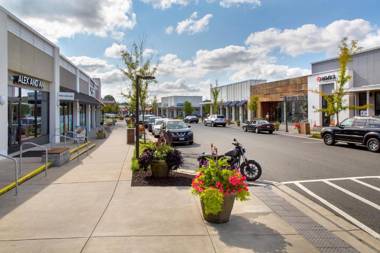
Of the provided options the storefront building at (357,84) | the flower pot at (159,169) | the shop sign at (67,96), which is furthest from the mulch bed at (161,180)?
the storefront building at (357,84)

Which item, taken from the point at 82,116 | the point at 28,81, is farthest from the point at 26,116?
the point at 82,116

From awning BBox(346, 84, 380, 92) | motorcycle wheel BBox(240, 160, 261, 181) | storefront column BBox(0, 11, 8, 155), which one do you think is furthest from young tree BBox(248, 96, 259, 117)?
Result: motorcycle wheel BBox(240, 160, 261, 181)

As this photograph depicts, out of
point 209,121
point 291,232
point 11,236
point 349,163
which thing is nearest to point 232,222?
point 291,232

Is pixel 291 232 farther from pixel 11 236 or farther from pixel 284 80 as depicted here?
pixel 284 80

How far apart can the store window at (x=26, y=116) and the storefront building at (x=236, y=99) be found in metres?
35.8

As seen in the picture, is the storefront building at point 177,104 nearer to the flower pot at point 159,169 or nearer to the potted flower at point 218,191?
the flower pot at point 159,169

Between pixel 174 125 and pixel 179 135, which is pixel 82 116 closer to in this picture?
pixel 174 125

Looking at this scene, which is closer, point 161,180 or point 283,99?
point 161,180

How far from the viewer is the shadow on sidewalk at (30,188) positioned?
6718 millimetres

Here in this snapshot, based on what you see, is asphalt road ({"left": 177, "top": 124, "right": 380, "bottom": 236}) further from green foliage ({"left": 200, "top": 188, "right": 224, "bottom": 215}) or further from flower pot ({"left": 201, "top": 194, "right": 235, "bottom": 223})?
green foliage ({"left": 200, "top": 188, "right": 224, "bottom": 215})

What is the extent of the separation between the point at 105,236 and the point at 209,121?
41.6 metres

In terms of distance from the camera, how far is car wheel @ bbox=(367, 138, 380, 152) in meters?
15.7

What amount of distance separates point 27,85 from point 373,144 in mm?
17462

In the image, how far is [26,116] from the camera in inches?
649
